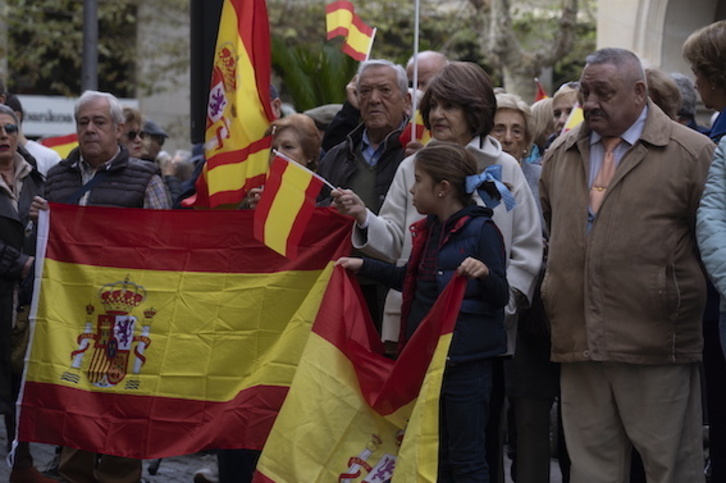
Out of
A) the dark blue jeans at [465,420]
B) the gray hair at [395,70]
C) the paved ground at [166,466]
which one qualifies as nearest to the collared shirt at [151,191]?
the gray hair at [395,70]

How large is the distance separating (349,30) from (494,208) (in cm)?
252

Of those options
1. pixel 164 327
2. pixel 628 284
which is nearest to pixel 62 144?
pixel 164 327

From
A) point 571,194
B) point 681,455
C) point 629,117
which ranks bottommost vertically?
point 681,455

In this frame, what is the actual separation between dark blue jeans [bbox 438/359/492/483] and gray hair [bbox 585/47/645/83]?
1.41 meters

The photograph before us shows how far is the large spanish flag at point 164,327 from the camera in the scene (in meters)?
6.61

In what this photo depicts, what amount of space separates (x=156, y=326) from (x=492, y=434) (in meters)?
1.78

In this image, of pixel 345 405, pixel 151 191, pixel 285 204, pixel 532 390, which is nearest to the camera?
pixel 345 405

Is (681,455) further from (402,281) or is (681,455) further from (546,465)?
(402,281)

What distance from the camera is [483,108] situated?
20.5ft

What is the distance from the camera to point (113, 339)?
6891 mm

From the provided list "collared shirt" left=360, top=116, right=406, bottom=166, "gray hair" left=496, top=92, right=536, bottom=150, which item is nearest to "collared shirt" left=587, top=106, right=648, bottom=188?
"collared shirt" left=360, top=116, right=406, bottom=166

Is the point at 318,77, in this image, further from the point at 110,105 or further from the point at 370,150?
the point at 370,150

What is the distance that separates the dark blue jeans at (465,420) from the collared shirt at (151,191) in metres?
2.15

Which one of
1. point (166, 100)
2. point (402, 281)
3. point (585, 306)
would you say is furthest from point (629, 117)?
point (166, 100)
